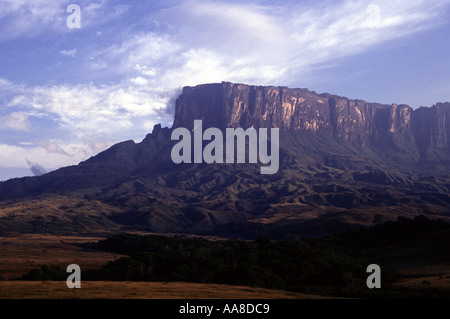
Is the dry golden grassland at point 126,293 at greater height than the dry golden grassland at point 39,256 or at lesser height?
greater

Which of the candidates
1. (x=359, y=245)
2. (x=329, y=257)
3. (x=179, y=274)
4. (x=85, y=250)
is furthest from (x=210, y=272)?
(x=85, y=250)

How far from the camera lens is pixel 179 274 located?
70.9 m

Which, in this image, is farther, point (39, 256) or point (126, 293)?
point (39, 256)

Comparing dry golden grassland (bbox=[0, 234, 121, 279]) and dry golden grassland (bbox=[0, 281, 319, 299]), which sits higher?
dry golden grassland (bbox=[0, 281, 319, 299])

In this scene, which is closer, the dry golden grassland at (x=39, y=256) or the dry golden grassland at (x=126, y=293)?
the dry golden grassland at (x=126, y=293)

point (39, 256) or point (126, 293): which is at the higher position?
point (126, 293)

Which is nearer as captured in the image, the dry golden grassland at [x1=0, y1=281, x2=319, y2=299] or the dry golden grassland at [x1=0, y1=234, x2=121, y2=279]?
the dry golden grassland at [x1=0, y1=281, x2=319, y2=299]

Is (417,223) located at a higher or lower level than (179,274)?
higher

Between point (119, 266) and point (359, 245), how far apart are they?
2611 inches

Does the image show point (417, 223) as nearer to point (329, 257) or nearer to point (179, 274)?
point (329, 257)
